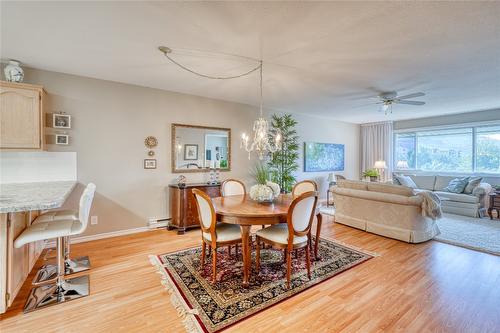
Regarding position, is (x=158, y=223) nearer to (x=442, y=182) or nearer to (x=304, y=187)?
(x=304, y=187)

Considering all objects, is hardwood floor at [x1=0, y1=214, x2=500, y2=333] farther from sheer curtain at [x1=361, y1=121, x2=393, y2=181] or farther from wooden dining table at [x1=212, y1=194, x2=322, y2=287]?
sheer curtain at [x1=361, y1=121, x2=393, y2=181]

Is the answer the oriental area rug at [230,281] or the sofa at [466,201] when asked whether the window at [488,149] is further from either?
the oriental area rug at [230,281]

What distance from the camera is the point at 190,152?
173 inches

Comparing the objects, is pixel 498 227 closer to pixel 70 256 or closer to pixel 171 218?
pixel 171 218

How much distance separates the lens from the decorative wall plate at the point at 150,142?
393 centimetres

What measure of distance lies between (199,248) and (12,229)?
1972 mm

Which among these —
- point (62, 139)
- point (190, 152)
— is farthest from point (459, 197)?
point (62, 139)

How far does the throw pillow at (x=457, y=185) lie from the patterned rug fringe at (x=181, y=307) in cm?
641

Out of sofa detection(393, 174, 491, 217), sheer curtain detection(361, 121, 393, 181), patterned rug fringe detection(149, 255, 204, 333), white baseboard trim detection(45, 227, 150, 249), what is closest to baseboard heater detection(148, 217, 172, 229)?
white baseboard trim detection(45, 227, 150, 249)

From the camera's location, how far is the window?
5543 millimetres

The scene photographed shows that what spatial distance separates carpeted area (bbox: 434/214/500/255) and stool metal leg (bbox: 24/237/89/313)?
16.1ft

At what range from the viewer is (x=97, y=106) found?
353 centimetres

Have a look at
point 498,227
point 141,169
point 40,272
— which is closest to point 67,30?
point 141,169

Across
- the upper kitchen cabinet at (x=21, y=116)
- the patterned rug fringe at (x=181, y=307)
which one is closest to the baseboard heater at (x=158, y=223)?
the patterned rug fringe at (x=181, y=307)
